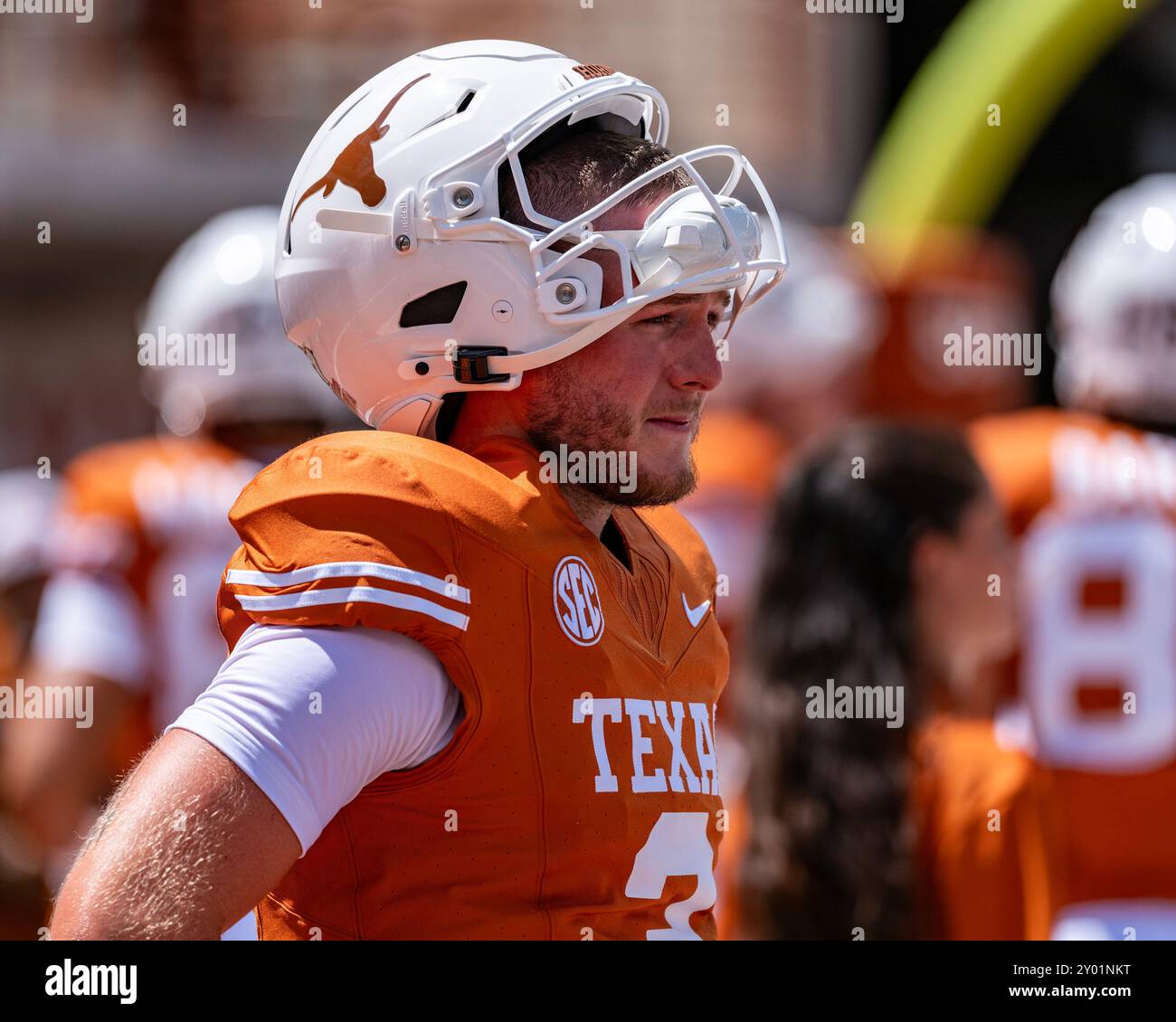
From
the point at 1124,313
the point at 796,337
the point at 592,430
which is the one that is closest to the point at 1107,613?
the point at 1124,313

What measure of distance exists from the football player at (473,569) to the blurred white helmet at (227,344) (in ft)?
7.24

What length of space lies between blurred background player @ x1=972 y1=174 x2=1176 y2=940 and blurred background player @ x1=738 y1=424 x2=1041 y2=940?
26.9 inches

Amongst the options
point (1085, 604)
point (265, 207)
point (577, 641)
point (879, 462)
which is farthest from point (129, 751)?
point (265, 207)

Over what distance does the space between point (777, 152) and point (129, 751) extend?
6029 millimetres

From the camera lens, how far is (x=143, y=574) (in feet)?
14.1

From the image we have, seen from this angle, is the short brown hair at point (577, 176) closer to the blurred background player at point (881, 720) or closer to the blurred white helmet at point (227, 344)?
the blurred background player at point (881, 720)

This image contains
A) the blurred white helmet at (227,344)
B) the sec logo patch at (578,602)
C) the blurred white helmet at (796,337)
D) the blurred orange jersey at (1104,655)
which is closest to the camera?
the sec logo patch at (578,602)

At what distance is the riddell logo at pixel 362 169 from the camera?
2.18 meters

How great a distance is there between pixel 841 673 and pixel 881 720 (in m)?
0.16

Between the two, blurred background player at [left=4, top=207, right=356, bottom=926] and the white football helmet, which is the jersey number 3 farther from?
blurred background player at [left=4, top=207, right=356, bottom=926]

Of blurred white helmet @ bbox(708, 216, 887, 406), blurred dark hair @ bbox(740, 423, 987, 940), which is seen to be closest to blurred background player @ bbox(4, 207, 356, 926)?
blurred dark hair @ bbox(740, 423, 987, 940)

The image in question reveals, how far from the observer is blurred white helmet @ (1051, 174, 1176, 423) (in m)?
4.52

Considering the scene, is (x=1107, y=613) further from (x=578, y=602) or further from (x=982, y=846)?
(x=578, y=602)

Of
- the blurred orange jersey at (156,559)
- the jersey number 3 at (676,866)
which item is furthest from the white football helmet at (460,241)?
the blurred orange jersey at (156,559)
